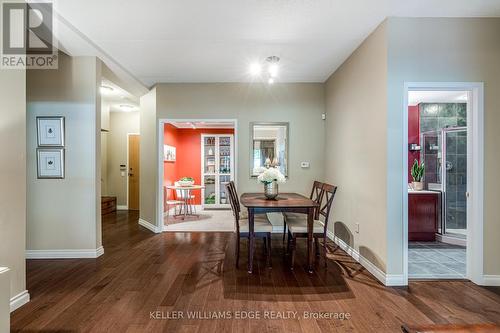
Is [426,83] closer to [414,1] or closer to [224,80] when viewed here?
[414,1]

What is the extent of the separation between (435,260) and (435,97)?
2744 millimetres

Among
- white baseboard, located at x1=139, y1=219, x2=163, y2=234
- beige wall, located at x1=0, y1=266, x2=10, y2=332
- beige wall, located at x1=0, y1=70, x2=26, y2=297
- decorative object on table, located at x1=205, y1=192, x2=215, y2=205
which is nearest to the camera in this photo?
beige wall, located at x1=0, y1=266, x2=10, y2=332

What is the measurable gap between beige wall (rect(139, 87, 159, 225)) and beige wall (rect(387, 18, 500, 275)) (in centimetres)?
370

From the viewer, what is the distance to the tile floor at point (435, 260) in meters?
2.82

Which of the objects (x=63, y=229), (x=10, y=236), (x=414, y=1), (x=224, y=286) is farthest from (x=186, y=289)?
(x=414, y=1)

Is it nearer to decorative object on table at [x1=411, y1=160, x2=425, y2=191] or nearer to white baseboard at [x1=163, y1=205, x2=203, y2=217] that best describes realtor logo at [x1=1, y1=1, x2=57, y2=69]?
white baseboard at [x1=163, y1=205, x2=203, y2=217]

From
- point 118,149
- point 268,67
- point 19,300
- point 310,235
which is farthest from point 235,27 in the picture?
point 118,149

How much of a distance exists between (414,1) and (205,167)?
596 cm

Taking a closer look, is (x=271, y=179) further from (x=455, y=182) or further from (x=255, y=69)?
(x=455, y=182)

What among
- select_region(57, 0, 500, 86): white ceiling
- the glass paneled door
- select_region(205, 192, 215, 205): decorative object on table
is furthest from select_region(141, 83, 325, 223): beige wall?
select_region(205, 192, 215, 205): decorative object on table

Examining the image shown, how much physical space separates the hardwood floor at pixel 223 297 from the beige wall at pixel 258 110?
169 cm

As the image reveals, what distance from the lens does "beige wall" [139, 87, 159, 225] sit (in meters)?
4.60

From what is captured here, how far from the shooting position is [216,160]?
7.36 m

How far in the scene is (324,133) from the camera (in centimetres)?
464
